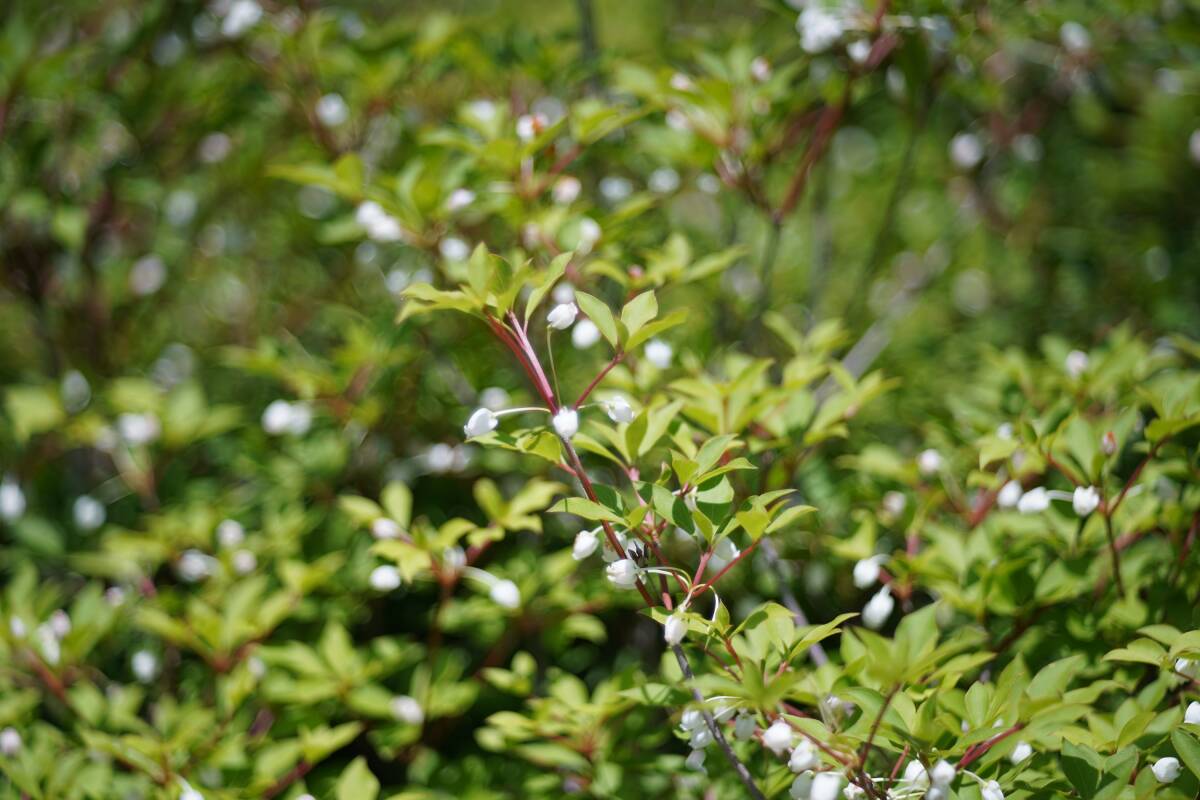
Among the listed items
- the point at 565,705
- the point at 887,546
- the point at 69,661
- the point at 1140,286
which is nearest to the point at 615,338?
the point at 565,705

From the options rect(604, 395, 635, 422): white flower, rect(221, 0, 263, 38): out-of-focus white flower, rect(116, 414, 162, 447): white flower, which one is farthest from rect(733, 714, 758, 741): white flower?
rect(221, 0, 263, 38): out-of-focus white flower

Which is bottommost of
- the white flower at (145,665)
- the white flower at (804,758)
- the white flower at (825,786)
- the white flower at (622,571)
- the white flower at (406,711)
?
the white flower at (145,665)

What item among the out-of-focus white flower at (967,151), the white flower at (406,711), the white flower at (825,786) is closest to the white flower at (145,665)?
the white flower at (406,711)

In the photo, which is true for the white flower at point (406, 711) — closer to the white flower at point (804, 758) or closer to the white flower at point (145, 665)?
the white flower at point (145, 665)

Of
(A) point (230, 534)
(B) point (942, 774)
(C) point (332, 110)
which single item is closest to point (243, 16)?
(C) point (332, 110)

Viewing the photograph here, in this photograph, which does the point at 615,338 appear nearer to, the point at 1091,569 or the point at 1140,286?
the point at 1091,569

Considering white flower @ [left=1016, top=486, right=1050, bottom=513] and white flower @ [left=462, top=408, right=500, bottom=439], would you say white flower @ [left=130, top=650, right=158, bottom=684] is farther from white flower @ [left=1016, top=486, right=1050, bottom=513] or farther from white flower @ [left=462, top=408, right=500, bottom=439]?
white flower @ [left=1016, top=486, right=1050, bottom=513]
